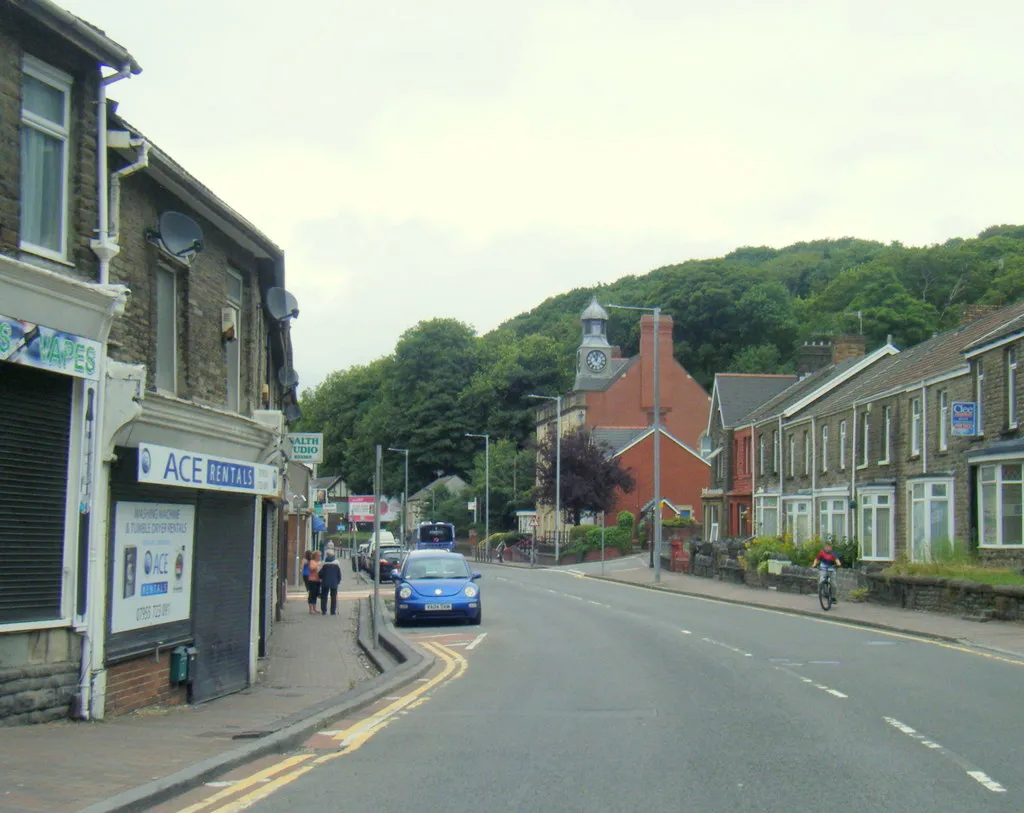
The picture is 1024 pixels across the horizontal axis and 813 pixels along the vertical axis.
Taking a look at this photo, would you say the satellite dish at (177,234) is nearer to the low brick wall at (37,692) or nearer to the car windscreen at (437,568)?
the low brick wall at (37,692)

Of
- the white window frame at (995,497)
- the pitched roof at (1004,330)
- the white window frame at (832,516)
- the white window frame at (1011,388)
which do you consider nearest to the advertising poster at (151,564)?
the white window frame at (995,497)

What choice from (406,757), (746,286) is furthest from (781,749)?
(746,286)

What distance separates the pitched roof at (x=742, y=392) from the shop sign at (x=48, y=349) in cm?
4980

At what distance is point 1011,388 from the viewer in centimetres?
2872

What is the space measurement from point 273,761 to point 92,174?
570 cm

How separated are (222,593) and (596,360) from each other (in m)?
75.5

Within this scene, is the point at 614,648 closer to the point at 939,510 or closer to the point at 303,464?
the point at 303,464

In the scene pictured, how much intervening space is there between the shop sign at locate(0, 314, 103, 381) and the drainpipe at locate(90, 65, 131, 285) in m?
0.82

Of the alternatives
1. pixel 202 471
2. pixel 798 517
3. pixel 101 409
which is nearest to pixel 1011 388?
pixel 798 517

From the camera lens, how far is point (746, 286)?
9594cm

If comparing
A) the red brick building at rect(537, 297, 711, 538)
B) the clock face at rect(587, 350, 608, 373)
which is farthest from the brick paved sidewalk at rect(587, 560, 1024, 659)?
the clock face at rect(587, 350, 608, 373)

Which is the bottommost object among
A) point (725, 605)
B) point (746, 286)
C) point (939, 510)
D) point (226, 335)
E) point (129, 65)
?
point (725, 605)

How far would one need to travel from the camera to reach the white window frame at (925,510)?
1266 inches

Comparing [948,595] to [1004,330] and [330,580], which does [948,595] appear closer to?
[1004,330]
